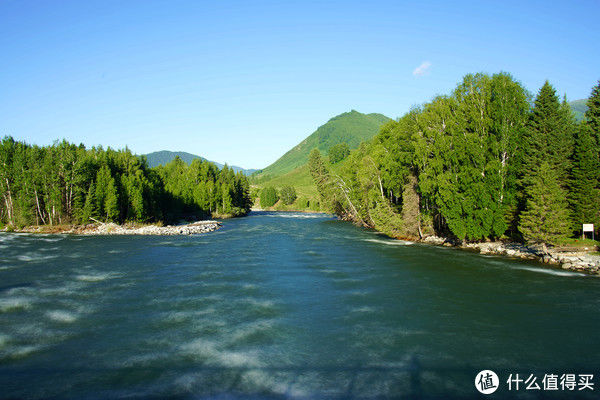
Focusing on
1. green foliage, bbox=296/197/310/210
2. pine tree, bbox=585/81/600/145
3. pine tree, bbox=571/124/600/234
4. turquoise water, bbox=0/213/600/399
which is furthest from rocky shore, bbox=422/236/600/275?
green foliage, bbox=296/197/310/210

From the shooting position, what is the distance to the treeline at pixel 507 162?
90.4 feet

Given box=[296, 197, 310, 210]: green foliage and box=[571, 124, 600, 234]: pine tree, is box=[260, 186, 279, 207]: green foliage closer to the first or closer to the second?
box=[296, 197, 310, 210]: green foliage

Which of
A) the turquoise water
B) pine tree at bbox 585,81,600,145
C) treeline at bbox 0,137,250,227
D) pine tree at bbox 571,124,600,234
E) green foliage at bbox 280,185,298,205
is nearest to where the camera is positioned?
the turquoise water

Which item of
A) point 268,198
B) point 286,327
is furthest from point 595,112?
point 268,198

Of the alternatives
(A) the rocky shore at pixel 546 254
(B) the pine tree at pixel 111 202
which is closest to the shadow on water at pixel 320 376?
(A) the rocky shore at pixel 546 254

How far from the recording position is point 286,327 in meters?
14.3

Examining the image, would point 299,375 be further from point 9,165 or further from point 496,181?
point 9,165

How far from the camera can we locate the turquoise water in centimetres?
1002

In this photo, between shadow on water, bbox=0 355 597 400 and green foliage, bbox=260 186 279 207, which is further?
green foliage, bbox=260 186 279 207

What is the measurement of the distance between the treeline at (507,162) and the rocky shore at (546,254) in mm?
1073

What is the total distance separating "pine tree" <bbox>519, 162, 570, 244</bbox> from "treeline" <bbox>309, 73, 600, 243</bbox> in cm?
7

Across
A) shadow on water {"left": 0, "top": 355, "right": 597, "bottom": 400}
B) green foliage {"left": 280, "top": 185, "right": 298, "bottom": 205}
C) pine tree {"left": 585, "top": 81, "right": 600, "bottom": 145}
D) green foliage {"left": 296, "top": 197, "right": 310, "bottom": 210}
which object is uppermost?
pine tree {"left": 585, "top": 81, "right": 600, "bottom": 145}

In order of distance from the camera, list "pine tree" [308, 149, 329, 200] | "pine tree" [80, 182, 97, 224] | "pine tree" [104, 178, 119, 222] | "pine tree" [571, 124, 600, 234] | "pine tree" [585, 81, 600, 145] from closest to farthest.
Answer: "pine tree" [571, 124, 600, 234] < "pine tree" [585, 81, 600, 145] < "pine tree" [80, 182, 97, 224] < "pine tree" [104, 178, 119, 222] < "pine tree" [308, 149, 329, 200]

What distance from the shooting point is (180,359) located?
11.4 metres
